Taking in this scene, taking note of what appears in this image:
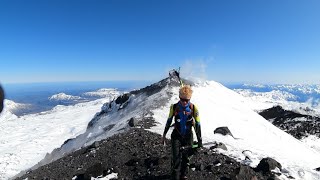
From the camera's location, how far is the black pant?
39.9 feet

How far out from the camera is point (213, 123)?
1142 inches

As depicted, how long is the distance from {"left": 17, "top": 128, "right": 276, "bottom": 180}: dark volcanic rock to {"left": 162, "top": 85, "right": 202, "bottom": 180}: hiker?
1.23 m

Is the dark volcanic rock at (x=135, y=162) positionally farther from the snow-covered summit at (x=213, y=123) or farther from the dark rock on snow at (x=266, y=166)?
the snow-covered summit at (x=213, y=123)

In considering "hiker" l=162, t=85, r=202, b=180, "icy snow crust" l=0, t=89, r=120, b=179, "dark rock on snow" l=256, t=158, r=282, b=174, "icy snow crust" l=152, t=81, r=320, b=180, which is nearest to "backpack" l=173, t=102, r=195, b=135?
"hiker" l=162, t=85, r=202, b=180

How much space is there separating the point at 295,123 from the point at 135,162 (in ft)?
110

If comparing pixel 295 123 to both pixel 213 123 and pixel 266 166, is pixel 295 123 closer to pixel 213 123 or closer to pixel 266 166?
pixel 213 123

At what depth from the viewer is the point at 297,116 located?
4703 centimetres

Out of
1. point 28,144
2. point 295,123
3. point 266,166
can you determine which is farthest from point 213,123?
point 28,144

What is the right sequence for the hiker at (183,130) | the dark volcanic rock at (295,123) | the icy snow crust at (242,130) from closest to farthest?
1. the hiker at (183,130)
2. the icy snow crust at (242,130)
3. the dark volcanic rock at (295,123)

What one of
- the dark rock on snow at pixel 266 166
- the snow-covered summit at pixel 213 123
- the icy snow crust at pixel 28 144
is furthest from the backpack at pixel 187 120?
the icy snow crust at pixel 28 144

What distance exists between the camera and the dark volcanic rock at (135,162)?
13.7 m

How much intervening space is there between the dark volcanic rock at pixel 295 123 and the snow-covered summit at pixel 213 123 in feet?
21.5

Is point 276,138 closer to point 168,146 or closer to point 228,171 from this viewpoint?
point 168,146

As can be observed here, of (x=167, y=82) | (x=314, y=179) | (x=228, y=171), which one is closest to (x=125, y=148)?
(x=228, y=171)
